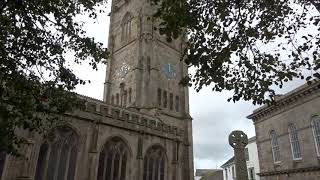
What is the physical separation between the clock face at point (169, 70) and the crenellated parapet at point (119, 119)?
16.3 metres

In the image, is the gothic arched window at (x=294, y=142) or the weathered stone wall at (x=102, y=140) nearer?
the weathered stone wall at (x=102, y=140)

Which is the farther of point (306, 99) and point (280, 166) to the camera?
point (280, 166)

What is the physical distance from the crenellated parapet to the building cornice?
32.7 feet

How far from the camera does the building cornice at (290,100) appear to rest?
1034 inches

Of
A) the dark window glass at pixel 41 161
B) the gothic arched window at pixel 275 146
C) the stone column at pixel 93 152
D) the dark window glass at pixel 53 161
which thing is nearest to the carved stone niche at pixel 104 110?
the stone column at pixel 93 152

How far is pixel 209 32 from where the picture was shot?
9.23 meters

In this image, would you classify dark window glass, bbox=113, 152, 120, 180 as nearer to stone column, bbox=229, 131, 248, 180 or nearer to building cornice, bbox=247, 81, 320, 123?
stone column, bbox=229, 131, 248, 180

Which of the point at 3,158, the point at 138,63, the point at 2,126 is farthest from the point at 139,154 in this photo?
the point at 138,63

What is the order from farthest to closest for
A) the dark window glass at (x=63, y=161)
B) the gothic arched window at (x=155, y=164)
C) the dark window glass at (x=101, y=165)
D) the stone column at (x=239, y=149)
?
the gothic arched window at (x=155, y=164) < the dark window glass at (x=101, y=165) < the dark window glass at (x=63, y=161) < the stone column at (x=239, y=149)

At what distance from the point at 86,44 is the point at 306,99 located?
22374mm

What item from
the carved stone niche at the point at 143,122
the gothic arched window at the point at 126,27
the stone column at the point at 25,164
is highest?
the gothic arched window at the point at 126,27

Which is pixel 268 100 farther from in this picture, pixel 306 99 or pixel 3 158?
pixel 306 99

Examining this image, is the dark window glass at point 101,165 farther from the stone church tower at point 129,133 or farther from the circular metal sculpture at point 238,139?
the circular metal sculpture at point 238,139

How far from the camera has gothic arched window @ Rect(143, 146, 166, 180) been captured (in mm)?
25328
